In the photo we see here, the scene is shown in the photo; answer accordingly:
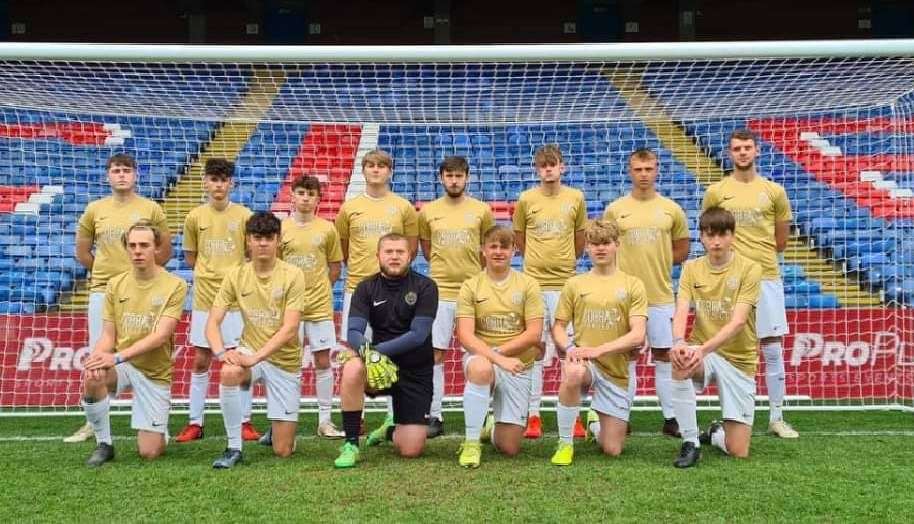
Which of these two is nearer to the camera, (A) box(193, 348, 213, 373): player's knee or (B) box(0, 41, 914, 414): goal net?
(A) box(193, 348, 213, 373): player's knee

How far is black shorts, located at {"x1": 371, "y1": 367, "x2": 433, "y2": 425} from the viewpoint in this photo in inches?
165

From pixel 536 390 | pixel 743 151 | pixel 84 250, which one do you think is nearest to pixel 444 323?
pixel 536 390

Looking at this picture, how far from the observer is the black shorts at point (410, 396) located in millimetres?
4199

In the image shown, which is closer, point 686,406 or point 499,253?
point 686,406

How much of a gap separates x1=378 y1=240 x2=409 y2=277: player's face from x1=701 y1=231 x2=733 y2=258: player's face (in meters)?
1.46

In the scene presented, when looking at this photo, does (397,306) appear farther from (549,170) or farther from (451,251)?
(549,170)

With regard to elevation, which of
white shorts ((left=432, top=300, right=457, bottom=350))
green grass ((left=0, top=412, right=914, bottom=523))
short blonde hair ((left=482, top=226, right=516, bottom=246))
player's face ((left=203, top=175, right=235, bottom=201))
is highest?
player's face ((left=203, top=175, right=235, bottom=201))

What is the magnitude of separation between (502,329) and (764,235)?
1.71 m

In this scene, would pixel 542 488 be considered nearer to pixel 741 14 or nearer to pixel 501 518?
pixel 501 518

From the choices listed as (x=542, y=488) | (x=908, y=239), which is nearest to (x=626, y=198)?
(x=542, y=488)

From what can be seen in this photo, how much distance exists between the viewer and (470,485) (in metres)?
3.59

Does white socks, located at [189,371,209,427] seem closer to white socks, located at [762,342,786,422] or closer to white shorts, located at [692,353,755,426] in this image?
white shorts, located at [692,353,755,426]

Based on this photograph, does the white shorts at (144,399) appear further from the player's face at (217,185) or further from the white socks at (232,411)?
the player's face at (217,185)

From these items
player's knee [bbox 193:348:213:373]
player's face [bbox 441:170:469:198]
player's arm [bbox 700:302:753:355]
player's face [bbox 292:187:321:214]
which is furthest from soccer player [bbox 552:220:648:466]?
player's knee [bbox 193:348:213:373]
